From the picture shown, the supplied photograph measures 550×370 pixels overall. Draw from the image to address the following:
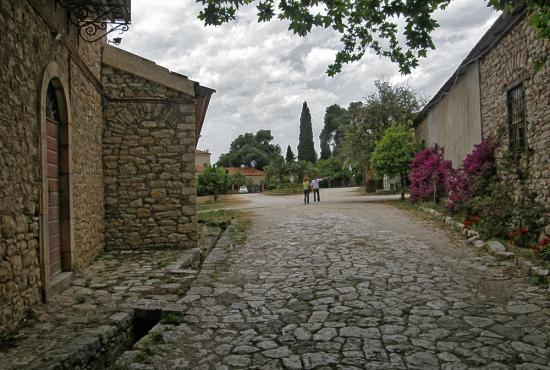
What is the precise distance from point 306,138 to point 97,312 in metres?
57.1

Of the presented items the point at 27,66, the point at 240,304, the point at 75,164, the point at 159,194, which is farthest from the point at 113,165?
the point at 240,304

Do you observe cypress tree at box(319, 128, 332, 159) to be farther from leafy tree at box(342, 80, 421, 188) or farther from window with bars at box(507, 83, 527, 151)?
window with bars at box(507, 83, 527, 151)

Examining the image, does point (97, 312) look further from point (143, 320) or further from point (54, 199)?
point (54, 199)

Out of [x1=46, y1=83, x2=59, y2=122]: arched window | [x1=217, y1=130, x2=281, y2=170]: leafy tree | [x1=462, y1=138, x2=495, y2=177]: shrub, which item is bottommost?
[x1=462, y1=138, x2=495, y2=177]: shrub

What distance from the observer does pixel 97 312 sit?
488cm

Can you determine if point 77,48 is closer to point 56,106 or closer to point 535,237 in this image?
point 56,106

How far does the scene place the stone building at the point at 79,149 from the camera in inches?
179

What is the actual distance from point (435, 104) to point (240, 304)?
14.0 m

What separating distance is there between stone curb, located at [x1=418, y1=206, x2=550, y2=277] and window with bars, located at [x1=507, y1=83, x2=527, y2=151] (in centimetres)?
208

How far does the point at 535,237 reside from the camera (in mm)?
7699

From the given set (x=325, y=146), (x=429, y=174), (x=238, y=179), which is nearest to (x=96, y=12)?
(x=429, y=174)

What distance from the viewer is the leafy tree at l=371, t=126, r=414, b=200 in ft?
62.6

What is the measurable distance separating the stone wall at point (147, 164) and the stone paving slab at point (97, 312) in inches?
45.5

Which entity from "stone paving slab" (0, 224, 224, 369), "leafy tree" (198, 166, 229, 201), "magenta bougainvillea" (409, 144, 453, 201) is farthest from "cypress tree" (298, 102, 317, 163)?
"stone paving slab" (0, 224, 224, 369)
